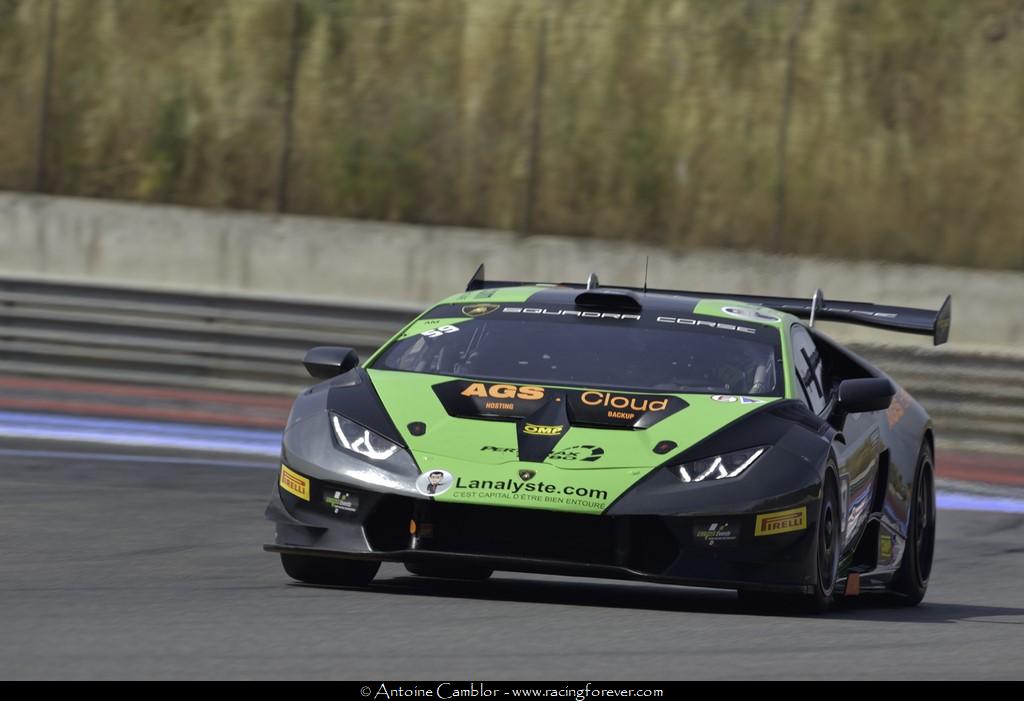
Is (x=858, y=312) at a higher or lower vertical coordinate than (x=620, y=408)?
higher

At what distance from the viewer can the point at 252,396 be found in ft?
59.3

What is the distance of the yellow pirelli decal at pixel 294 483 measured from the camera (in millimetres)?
7770

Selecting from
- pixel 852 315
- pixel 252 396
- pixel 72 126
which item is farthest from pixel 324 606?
pixel 72 126

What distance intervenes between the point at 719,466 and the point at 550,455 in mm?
603

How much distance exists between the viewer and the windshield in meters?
8.37

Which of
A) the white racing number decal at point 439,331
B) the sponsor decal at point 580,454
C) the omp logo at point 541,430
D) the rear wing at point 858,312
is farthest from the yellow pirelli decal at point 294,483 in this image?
the rear wing at point 858,312

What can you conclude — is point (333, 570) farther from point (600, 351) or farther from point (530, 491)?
point (600, 351)

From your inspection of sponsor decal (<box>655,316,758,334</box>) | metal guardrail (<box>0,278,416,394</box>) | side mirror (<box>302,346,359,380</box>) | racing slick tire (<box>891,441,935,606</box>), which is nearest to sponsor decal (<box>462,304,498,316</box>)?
side mirror (<box>302,346,359,380</box>)

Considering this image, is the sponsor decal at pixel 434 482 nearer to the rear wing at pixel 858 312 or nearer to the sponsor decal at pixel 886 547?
the rear wing at pixel 858 312

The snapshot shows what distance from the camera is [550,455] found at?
24.6 ft

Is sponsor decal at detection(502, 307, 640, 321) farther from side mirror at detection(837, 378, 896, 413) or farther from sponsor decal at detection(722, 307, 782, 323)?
side mirror at detection(837, 378, 896, 413)

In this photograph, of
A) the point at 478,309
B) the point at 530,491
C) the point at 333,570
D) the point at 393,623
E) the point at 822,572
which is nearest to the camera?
the point at 393,623

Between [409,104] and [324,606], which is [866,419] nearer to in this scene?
[324,606]

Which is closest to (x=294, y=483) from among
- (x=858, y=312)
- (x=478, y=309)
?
(x=478, y=309)
